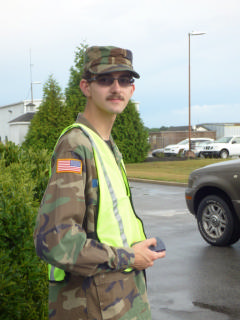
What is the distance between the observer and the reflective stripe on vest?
2.05 m

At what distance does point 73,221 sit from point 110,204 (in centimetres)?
18

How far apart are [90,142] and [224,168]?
6369 millimetres

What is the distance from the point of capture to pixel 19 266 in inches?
145

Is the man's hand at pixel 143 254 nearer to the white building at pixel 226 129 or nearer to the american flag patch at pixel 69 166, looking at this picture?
the american flag patch at pixel 69 166

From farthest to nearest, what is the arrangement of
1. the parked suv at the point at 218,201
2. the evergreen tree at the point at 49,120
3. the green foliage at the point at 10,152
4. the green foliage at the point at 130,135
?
1. the green foliage at the point at 130,135
2. the evergreen tree at the point at 49,120
3. the parked suv at the point at 218,201
4. the green foliage at the point at 10,152

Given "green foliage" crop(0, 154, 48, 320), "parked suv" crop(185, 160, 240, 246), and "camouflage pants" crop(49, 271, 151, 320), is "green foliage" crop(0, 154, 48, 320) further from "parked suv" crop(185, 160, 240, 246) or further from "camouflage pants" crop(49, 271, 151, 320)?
"parked suv" crop(185, 160, 240, 246)

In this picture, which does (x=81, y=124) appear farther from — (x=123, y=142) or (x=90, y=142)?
(x=123, y=142)

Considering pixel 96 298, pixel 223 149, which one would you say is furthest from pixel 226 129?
pixel 96 298

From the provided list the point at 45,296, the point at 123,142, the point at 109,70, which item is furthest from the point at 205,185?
the point at 123,142

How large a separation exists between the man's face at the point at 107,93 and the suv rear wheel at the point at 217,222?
20.3 feet

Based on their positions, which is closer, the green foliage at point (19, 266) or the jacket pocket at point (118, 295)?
the jacket pocket at point (118, 295)

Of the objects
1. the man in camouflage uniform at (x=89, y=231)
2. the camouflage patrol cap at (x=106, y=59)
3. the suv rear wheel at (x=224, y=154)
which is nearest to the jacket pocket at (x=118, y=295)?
the man in camouflage uniform at (x=89, y=231)

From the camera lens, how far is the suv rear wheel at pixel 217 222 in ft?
26.6

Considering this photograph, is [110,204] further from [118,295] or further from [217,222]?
[217,222]
